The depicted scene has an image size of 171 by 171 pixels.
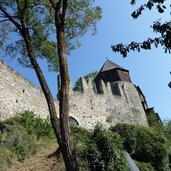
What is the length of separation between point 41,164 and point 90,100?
12206mm

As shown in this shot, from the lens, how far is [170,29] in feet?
15.2

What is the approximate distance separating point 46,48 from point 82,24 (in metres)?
1.54

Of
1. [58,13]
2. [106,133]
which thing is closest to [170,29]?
[58,13]

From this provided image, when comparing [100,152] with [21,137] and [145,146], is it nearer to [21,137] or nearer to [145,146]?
[21,137]

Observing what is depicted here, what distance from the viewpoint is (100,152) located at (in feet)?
35.7

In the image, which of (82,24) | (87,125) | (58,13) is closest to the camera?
(58,13)

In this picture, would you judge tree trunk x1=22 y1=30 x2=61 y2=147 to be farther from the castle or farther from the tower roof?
the tower roof

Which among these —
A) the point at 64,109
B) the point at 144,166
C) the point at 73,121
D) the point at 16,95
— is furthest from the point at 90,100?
the point at 64,109

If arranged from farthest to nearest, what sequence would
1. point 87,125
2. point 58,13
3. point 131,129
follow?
point 87,125 < point 131,129 < point 58,13

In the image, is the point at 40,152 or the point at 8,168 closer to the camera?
the point at 8,168

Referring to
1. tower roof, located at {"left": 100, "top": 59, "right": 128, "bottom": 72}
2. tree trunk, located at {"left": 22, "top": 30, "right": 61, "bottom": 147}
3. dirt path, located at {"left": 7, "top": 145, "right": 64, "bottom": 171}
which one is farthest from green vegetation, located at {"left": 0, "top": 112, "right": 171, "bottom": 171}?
tower roof, located at {"left": 100, "top": 59, "right": 128, "bottom": 72}

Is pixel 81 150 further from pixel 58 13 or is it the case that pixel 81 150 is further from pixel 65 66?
pixel 58 13

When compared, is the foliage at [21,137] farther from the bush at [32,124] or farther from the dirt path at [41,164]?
the dirt path at [41,164]

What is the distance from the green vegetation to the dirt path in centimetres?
28
